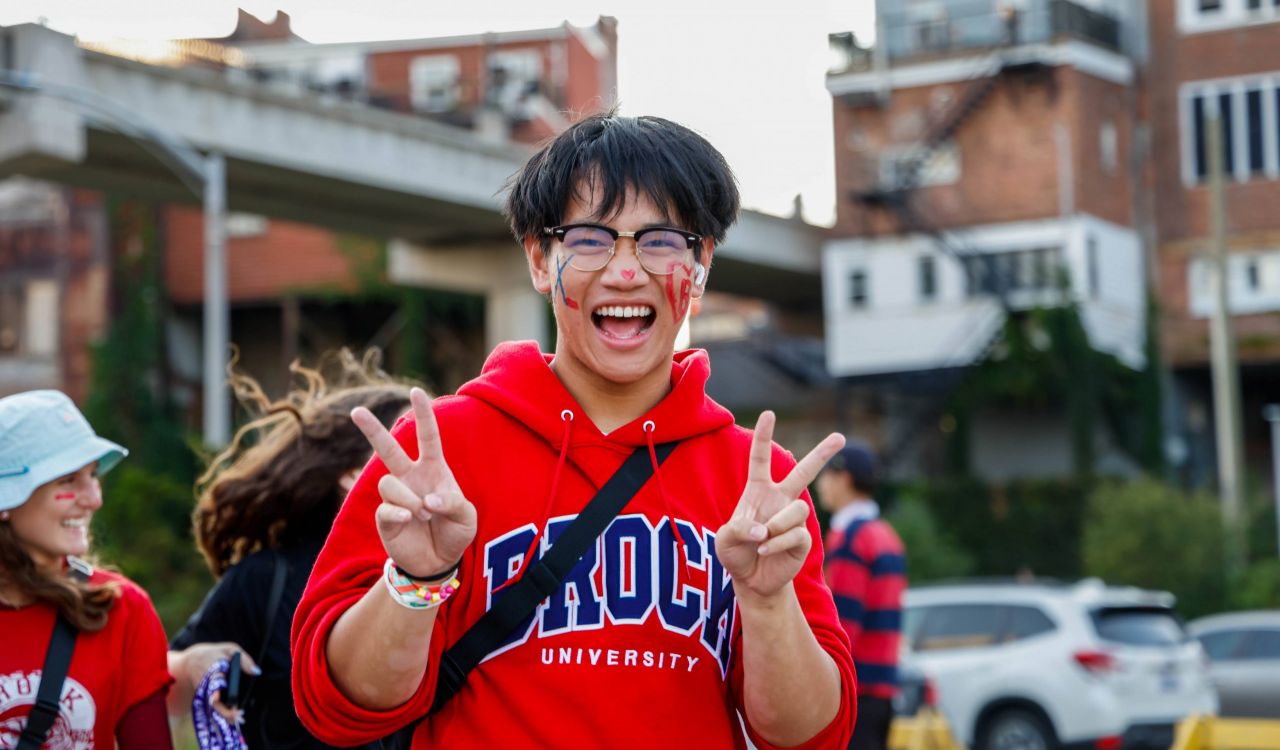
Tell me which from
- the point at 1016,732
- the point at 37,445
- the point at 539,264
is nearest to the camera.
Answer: the point at 539,264

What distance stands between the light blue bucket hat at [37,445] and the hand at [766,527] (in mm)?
2312

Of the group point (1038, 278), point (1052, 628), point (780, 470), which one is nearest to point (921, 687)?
point (1052, 628)

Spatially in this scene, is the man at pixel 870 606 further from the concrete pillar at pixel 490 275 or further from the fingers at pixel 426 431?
the concrete pillar at pixel 490 275

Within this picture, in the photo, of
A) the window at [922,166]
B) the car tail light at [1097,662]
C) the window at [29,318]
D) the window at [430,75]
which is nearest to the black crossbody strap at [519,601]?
the car tail light at [1097,662]

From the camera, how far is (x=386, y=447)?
295cm

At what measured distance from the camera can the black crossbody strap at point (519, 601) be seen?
3211 mm

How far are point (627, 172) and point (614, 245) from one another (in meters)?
0.13

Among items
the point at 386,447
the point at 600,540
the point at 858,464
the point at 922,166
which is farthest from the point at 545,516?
the point at 922,166

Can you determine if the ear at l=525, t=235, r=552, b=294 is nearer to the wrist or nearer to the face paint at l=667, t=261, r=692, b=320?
the face paint at l=667, t=261, r=692, b=320

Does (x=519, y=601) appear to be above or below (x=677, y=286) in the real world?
below

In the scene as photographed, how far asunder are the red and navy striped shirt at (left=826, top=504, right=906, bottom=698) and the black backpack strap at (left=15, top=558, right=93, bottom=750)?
483cm

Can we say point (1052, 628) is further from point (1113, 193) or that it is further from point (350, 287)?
point (350, 287)

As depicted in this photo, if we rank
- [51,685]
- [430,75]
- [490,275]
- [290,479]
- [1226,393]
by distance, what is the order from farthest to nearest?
[430,75] → [490,275] → [1226,393] → [290,479] → [51,685]

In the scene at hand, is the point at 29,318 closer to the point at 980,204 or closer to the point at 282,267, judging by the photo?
the point at 282,267
